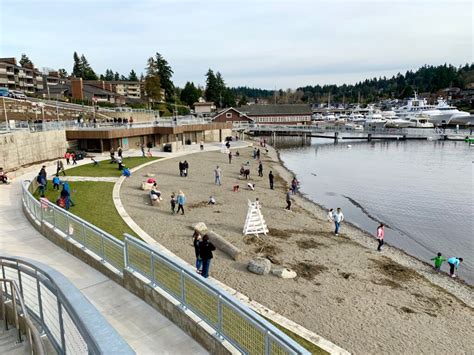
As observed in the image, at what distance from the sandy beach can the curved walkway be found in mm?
5146

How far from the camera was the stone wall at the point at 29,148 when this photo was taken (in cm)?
2591

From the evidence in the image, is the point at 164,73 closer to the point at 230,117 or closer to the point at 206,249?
the point at 230,117

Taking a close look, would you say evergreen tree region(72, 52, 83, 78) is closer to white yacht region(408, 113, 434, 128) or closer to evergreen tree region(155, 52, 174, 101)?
evergreen tree region(155, 52, 174, 101)

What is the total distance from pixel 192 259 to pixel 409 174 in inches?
1384

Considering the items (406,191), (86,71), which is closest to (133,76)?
(86,71)

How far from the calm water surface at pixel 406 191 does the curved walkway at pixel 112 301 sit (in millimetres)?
14980

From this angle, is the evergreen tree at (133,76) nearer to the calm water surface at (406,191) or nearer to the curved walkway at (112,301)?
the calm water surface at (406,191)

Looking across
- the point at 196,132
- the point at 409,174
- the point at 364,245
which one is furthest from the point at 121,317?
the point at 196,132

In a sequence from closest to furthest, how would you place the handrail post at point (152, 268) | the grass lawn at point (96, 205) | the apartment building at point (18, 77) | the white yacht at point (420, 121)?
the handrail post at point (152, 268)
the grass lawn at point (96, 205)
the apartment building at point (18, 77)
the white yacht at point (420, 121)

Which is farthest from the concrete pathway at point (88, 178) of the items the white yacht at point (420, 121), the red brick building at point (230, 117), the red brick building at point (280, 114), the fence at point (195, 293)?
the white yacht at point (420, 121)

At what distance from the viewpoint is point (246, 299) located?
37.2 feet

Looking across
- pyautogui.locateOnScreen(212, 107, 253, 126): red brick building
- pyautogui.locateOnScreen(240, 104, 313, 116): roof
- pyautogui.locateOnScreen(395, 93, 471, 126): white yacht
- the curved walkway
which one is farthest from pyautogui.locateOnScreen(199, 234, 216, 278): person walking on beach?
pyautogui.locateOnScreen(395, 93, 471, 126): white yacht

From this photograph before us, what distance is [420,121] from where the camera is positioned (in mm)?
109250

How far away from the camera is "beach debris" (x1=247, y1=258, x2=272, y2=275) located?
13.9 meters
